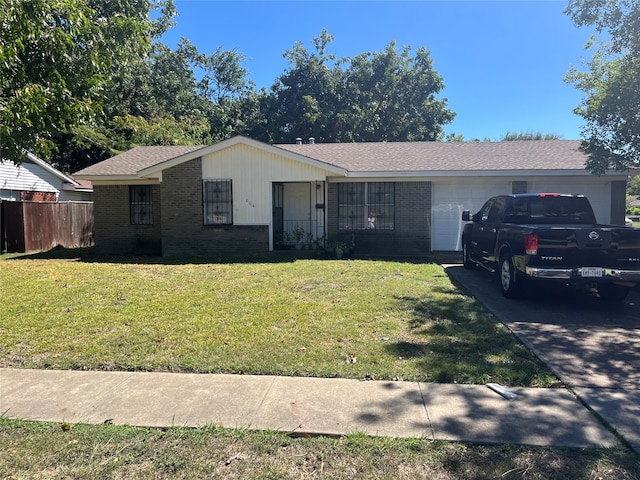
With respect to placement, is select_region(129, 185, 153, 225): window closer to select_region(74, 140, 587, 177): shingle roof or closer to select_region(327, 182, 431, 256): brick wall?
select_region(74, 140, 587, 177): shingle roof

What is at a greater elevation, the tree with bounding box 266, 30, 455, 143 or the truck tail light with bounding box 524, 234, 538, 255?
the tree with bounding box 266, 30, 455, 143

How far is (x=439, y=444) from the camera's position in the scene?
3.35 metres

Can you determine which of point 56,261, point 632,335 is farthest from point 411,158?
point 56,261

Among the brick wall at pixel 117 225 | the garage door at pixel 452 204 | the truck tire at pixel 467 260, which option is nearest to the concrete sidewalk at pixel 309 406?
the truck tire at pixel 467 260

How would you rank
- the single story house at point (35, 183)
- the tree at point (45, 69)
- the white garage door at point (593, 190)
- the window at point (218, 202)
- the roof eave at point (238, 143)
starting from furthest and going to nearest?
the single story house at point (35, 183)
the white garage door at point (593, 190)
the window at point (218, 202)
the roof eave at point (238, 143)
the tree at point (45, 69)

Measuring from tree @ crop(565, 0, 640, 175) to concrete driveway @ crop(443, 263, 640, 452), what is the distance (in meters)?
3.53

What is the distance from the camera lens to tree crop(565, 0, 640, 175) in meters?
9.32

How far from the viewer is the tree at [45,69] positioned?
5.29 meters

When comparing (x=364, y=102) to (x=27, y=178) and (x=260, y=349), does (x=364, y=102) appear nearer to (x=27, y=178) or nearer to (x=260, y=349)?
(x=27, y=178)

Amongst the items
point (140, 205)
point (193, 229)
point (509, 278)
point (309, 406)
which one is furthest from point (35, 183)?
point (309, 406)

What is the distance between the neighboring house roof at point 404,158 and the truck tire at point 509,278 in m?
6.03

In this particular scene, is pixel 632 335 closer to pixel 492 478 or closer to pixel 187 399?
pixel 492 478

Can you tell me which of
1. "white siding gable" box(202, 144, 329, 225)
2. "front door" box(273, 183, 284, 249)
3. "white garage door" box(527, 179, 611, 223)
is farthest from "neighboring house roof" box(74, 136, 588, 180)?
"front door" box(273, 183, 284, 249)

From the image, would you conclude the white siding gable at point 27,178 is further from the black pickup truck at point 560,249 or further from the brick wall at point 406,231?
the black pickup truck at point 560,249
